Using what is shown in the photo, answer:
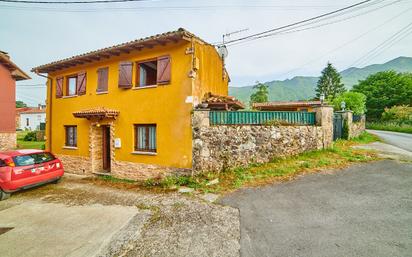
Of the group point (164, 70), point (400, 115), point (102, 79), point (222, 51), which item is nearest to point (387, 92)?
point (400, 115)

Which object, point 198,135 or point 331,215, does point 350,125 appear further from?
point 198,135

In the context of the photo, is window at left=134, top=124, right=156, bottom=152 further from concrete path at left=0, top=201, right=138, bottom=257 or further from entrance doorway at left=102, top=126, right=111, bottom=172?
concrete path at left=0, top=201, right=138, bottom=257

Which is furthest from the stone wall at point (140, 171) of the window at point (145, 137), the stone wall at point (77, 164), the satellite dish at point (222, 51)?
the satellite dish at point (222, 51)

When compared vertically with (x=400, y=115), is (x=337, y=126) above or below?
below

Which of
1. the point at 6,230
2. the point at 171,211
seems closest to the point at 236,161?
the point at 171,211

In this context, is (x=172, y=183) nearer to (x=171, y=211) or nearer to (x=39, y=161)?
(x=171, y=211)

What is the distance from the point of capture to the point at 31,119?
42281 mm

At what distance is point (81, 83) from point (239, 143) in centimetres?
1025

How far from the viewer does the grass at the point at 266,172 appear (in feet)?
22.2

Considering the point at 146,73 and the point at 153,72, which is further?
the point at 153,72

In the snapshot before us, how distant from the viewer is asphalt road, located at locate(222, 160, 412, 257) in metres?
3.27

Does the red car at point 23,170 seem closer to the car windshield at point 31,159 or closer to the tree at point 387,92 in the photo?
the car windshield at point 31,159

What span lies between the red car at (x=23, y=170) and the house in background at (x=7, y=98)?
12.7 metres

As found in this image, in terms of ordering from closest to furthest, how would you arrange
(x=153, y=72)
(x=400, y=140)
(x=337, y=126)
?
(x=153, y=72)
(x=337, y=126)
(x=400, y=140)
